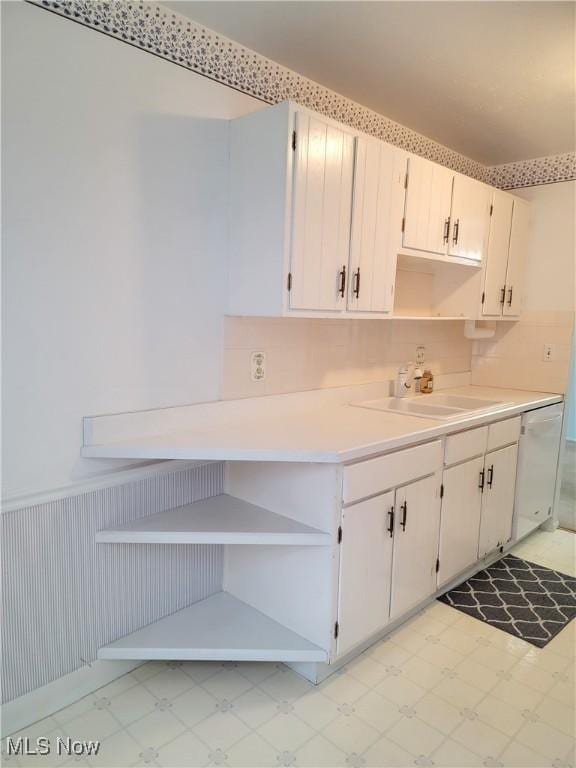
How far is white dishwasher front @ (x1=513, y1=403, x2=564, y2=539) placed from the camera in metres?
3.04

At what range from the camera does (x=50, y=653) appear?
5.94 feet

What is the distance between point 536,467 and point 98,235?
107 inches

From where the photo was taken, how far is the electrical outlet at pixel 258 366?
2.30 m

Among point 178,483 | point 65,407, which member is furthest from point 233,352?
point 65,407

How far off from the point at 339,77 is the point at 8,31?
132 cm

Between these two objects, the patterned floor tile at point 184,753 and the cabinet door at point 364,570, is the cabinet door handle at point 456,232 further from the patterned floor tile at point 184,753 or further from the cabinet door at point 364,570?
the patterned floor tile at point 184,753

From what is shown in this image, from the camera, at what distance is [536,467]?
10.5ft

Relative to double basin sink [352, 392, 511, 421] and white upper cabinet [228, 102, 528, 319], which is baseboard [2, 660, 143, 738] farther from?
double basin sink [352, 392, 511, 421]

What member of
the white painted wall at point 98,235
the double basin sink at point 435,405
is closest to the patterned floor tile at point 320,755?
the white painted wall at point 98,235

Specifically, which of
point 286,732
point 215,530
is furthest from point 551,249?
point 286,732

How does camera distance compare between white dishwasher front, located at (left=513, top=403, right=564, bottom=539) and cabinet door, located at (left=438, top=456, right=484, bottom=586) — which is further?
white dishwasher front, located at (left=513, top=403, right=564, bottom=539)

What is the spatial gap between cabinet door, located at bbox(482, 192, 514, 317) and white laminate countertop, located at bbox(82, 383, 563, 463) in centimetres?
79

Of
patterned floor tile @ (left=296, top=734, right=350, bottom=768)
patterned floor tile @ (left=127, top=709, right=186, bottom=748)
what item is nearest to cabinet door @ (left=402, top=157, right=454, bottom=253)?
patterned floor tile @ (left=296, top=734, right=350, bottom=768)
